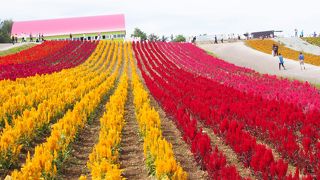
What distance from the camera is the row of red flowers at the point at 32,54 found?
1203 inches

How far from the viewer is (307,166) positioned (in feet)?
23.4

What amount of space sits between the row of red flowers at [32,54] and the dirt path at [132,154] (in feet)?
62.5

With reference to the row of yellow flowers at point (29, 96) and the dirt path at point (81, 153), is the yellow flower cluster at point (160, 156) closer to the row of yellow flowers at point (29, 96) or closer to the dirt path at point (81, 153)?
the dirt path at point (81, 153)

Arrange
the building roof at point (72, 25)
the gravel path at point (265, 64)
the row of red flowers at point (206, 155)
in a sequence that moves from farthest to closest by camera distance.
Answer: the building roof at point (72, 25) < the gravel path at point (265, 64) < the row of red flowers at point (206, 155)

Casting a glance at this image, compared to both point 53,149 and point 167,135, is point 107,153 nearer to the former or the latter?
point 53,149

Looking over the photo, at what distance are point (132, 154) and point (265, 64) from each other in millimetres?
24126

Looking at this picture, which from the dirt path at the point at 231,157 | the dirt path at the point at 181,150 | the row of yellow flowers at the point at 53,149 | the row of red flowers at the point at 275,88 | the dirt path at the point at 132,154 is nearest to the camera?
the row of yellow flowers at the point at 53,149

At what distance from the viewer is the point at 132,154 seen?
8.71 meters

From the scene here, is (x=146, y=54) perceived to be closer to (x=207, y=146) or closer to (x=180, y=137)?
(x=180, y=137)

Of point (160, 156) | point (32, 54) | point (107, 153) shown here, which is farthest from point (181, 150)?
point (32, 54)

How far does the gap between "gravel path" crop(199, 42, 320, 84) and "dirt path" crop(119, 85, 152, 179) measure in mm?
11608

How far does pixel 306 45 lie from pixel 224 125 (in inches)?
1782

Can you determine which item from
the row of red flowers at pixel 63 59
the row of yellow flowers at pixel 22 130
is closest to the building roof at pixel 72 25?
the row of red flowers at pixel 63 59

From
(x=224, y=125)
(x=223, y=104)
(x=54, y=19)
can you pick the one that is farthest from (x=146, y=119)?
(x=54, y=19)
